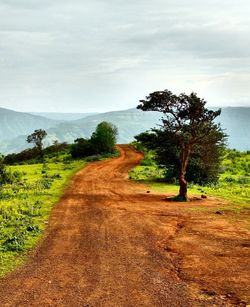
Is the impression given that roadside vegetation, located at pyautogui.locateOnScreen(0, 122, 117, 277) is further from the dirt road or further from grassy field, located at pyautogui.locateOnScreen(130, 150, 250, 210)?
grassy field, located at pyautogui.locateOnScreen(130, 150, 250, 210)

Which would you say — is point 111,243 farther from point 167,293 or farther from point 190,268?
point 167,293

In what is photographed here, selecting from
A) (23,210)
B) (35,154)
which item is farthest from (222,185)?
(35,154)

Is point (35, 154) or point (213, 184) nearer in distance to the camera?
point (213, 184)

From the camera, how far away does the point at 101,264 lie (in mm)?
15453

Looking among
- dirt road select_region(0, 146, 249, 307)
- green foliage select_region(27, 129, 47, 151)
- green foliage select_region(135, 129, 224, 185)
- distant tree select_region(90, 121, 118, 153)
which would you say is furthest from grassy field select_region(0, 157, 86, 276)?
green foliage select_region(27, 129, 47, 151)

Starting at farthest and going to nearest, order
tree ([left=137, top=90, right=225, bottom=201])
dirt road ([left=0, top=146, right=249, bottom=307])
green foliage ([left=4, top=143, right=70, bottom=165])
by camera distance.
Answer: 1. green foliage ([left=4, top=143, right=70, bottom=165])
2. tree ([left=137, top=90, right=225, bottom=201])
3. dirt road ([left=0, top=146, right=249, bottom=307])

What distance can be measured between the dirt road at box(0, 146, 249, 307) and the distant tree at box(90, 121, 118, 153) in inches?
1932

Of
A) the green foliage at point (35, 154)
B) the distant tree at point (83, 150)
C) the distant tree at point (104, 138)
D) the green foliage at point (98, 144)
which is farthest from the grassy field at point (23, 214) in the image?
the green foliage at point (35, 154)

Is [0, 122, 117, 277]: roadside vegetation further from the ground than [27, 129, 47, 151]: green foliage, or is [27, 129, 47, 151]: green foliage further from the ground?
[27, 129, 47, 151]: green foliage

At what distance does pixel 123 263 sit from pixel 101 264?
2.69ft

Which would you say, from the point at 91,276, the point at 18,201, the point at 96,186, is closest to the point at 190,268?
the point at 91,276

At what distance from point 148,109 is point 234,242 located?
54.9ft

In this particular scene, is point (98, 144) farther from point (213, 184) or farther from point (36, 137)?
point (213, 184)

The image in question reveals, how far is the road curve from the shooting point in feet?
40.8
